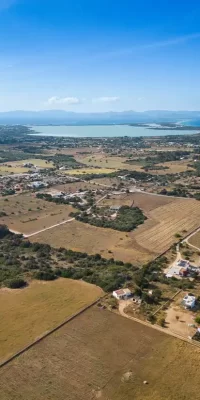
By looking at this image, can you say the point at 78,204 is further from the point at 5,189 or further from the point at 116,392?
the point at 116,392

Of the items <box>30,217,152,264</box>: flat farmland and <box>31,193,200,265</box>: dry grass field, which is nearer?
<box>30,217,152,264</box>: flat farmland

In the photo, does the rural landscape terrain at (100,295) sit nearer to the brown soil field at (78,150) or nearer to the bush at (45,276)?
the bush at (45,276)

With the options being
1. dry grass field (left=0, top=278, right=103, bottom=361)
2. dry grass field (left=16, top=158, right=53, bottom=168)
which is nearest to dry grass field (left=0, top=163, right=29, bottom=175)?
dry grass field (left=16, top=158, right=53, bottom=168)

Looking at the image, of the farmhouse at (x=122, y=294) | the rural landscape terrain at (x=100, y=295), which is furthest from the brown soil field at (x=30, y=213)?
the farmhouse at (x=122, y=294)

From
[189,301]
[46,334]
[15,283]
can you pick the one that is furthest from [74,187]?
[46,334]

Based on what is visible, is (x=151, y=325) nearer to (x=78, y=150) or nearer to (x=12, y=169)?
(x=12, y=169)

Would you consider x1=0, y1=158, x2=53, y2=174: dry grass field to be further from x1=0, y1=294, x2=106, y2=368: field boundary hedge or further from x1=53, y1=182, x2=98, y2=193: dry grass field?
x1=0, y1=294, x2=106, y2=368: field boundary hedge

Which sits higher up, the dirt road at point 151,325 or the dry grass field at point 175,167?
the dry grass field at point 175,167
